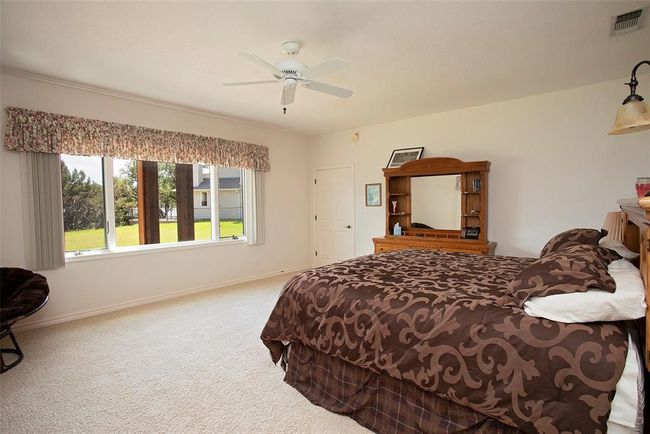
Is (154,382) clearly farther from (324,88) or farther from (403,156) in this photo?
(403,156)

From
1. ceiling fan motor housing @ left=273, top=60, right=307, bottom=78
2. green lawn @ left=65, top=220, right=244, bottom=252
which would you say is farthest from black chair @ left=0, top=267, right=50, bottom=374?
ceiling fan motor housing @ left=273, top=60, right=307, bottom=78

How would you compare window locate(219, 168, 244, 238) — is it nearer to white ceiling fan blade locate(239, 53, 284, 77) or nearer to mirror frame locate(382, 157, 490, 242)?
mirror frame locate(382, 157, 490, 242)

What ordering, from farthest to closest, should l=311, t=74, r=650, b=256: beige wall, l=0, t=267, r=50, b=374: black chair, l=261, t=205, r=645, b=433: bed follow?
l=311, t=74, r=650, b=256: beige wall < l=0, t=267, r=50, b=374: black chair < l=261, t=205, r=645, b=433: bed

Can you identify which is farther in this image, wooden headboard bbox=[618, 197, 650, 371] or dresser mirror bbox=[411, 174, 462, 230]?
dresser mirror bbox=[411, 174, 462, 230]

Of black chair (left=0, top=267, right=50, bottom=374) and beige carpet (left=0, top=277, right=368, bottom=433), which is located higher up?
black chair (left=0, top=267, right=50, bottom=374)

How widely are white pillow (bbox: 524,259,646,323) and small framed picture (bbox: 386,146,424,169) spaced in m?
3.65

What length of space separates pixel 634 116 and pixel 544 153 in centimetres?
237

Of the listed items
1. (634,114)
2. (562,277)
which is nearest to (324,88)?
(634,114)

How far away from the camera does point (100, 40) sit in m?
2.60

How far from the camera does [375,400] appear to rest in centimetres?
188

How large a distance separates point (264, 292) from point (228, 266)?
0.86m

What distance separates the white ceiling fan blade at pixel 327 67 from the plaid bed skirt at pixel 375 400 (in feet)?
6.68

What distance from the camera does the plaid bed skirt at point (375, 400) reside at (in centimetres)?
160

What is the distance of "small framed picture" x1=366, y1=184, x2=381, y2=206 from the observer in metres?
5.48
